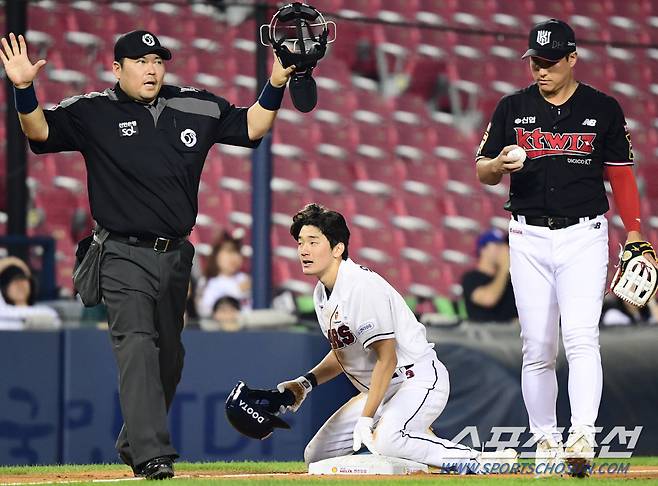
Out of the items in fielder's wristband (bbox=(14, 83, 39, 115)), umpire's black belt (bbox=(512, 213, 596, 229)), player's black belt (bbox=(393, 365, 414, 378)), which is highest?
fielder's wristband (bbox=(14, 83, 39, 115))

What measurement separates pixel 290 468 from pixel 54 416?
6.04 feet

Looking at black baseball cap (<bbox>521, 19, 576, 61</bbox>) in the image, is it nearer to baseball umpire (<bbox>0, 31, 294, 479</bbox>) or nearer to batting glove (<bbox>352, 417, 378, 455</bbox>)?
baseball umpire (<bbox>0, 31, 294, 479</bbox>)

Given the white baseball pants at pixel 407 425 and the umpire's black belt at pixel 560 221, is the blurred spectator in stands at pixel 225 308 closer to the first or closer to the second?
the white baseball pants at pixel 407 425

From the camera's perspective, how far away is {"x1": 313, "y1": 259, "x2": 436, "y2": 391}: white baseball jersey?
570cm

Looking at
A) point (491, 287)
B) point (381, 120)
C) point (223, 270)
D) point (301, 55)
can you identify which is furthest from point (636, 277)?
point (381, 120)

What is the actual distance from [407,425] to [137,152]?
175cm

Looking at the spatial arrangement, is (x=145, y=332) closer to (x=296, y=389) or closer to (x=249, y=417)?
(x=249, y=417)

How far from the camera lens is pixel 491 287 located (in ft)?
32.4

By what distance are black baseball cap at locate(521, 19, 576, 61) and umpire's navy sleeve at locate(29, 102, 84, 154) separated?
80.2 inches

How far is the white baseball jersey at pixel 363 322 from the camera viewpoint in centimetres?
570

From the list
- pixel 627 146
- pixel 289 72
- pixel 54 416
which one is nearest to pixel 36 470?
pixel 54 416

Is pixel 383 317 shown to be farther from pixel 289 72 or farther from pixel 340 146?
pixel 340 146

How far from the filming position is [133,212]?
5.46m

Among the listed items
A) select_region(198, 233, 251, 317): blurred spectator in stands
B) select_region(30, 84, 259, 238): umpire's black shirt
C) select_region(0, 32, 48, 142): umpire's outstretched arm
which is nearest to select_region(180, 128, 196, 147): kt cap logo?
select_region(30, 84, 259, 238): umpire's black shirt
